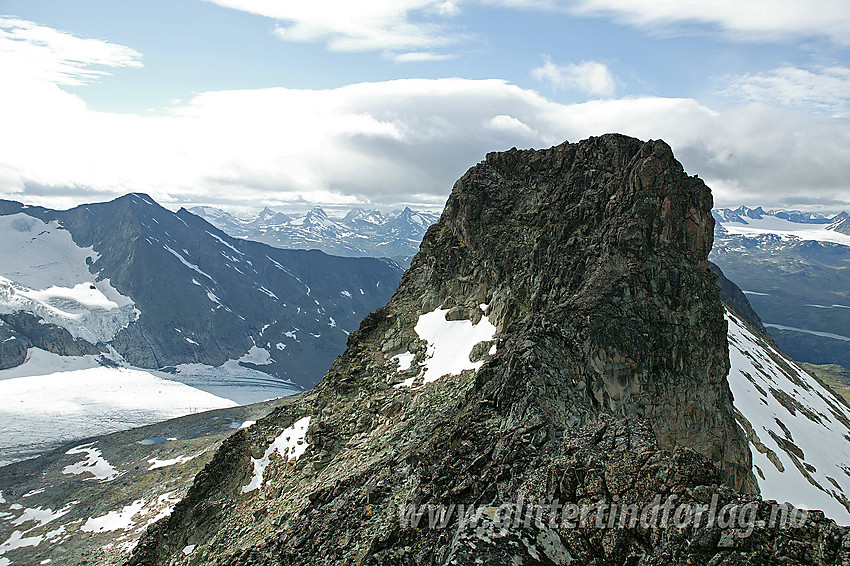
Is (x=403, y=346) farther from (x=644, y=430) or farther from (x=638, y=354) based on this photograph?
(x=644, y=430)

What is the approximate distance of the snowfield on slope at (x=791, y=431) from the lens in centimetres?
4616

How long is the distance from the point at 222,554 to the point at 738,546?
29.9 m

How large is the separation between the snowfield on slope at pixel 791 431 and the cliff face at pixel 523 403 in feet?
53.7

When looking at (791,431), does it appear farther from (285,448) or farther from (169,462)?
(169,462)

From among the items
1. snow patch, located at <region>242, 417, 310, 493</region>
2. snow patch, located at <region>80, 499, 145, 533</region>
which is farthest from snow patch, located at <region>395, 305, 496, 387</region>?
snow patch, located at <region>80, 499, 145, 533</region>

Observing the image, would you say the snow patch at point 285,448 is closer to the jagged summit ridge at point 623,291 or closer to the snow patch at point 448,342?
the snow patch at point 448,342

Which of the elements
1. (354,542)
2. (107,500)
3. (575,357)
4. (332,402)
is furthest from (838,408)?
(107,500)

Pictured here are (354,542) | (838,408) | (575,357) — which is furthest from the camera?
(838,408)

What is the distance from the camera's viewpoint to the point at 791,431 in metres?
60.8

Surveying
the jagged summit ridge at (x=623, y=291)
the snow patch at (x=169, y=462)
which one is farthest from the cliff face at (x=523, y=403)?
the snow patch at (x=169, y=462)

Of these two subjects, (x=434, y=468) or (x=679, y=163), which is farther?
(x=679, y=163)

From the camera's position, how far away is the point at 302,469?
1336 inches

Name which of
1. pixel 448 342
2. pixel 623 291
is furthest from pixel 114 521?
pixel 623 291

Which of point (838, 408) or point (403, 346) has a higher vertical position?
point (403, 346)
